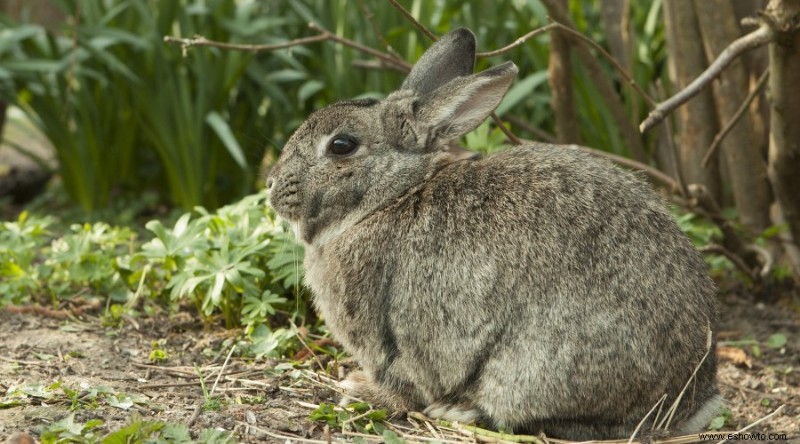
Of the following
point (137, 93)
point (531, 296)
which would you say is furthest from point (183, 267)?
point (137, 93)

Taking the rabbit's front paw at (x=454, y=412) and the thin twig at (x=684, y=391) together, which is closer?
the thin twig at (x=684, y=391)

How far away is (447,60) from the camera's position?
14.8 feet

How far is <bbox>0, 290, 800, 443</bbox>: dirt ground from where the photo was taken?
3.71m

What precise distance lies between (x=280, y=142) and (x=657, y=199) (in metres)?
4.44

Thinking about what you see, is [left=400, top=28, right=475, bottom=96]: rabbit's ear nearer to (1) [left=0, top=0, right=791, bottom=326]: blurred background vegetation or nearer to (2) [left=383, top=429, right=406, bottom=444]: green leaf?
(1) [left=0, top=0, right=791, bottom=326]: blurred background vegetation

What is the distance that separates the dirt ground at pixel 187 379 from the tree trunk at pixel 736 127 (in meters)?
0.84

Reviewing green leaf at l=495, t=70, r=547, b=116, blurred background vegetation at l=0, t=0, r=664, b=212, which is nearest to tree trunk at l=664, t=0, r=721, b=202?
blurred background vegetation at l=0, t=0, r=664, b=212

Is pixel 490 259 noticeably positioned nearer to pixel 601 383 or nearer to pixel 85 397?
pixel 601 383

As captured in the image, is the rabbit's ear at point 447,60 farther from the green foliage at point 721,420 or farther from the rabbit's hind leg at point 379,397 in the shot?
the green foliage at point 721,420

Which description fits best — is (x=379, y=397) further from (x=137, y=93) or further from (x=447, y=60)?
(x=137, y=93)

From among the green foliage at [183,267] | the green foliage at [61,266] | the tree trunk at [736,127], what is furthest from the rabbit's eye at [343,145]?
the tree trunk at [736,127]

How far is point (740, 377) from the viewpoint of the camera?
16.4 feet

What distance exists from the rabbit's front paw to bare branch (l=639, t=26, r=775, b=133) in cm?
139

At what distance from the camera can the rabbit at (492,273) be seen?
3.74 meters
